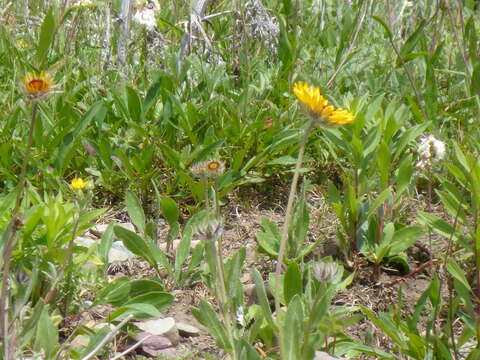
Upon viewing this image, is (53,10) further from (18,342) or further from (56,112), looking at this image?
(18,342)

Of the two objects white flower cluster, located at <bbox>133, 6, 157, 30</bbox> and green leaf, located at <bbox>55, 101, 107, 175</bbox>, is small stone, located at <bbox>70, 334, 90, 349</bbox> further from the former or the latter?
white flower cluster, located at <bbox>133, 6, 157, 30</bbox>

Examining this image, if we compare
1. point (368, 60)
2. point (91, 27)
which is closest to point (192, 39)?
point (91, 27)

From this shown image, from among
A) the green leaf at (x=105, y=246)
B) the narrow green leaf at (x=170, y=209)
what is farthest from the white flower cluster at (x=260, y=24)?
the green leaf at (x=105, y=246)

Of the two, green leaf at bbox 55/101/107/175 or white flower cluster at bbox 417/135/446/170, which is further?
green leaf at bbox 55/101/107/175

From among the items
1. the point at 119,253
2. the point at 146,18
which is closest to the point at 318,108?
the point at 119,253

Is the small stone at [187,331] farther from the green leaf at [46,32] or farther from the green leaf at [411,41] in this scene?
the green leaf at [411,41]

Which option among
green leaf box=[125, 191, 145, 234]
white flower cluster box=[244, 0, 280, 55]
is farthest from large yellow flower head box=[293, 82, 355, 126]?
white flower cluster box=[244, 0, 280, 55]
